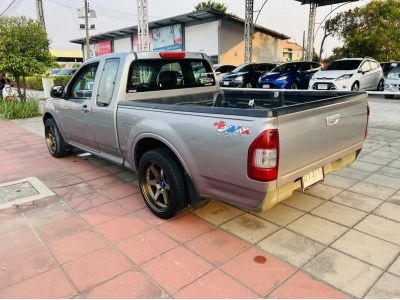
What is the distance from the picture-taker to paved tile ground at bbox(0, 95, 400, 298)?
8.42 feet

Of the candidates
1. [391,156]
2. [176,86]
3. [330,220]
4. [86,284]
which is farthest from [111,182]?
[391,156]

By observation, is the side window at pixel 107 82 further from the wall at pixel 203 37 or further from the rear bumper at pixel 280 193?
the wall at pixel 203 37

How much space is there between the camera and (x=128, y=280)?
267 centimetres

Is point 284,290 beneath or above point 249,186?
beneath

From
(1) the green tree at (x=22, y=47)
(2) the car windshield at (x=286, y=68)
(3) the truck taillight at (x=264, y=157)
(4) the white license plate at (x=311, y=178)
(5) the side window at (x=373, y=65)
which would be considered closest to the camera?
(3) the truck taillight at (x=264, y=157)

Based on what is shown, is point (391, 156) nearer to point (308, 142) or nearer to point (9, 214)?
point (308, 142)

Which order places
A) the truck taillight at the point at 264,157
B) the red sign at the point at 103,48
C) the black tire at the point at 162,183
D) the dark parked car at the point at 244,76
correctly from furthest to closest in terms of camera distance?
the red sign at the point at 103,48, the dark parked car at the point at 244,76, the black tire at the point at 162,183, the truck taillight at the point at 264,157

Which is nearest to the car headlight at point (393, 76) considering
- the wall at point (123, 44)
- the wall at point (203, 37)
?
the wall at point (203, 37)

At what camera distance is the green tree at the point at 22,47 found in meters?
11.0

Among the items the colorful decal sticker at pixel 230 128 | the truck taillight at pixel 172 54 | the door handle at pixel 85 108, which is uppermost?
the truck taillight at pixel 172 54

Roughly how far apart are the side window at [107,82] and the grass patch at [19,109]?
877 centimetres

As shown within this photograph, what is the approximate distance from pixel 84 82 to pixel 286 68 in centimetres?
1180

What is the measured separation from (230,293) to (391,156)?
14.7 ft

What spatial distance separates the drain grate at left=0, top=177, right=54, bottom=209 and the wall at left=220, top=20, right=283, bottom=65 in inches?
853
